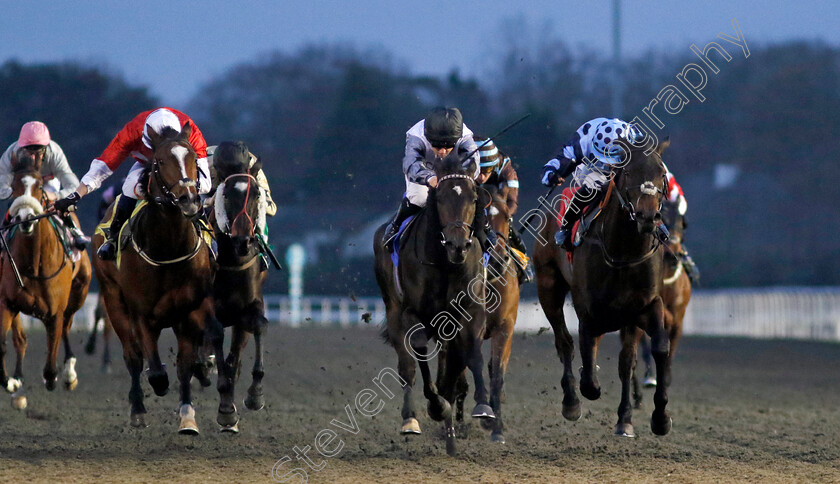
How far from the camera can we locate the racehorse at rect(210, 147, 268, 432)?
313 inches

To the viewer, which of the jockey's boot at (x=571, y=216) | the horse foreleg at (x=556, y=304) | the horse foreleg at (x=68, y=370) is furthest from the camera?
the horse foreleg at (x=68, y=370)

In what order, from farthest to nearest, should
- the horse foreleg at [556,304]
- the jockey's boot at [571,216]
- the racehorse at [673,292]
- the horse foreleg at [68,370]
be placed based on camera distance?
the horse foreleg at [68,370] < the racehorse at [673,292] < the horse foreleg at [556,304] < the jockey's boot at [571,216]

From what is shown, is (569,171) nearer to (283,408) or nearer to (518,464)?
(518,464)

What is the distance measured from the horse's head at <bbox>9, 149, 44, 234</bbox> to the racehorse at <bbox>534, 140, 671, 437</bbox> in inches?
181

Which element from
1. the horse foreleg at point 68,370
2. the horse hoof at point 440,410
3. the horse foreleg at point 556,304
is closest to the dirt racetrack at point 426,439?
the horse foreleg at point 68,370

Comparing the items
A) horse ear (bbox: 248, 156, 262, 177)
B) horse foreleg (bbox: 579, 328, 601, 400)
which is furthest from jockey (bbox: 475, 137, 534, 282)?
horse ear (bbox: 248, 156, 262, 177)

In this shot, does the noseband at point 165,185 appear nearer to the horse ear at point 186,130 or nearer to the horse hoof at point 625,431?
the horse ear at point 186,130

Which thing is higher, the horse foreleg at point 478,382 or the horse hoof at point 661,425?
the horse foreleg at point 478,382

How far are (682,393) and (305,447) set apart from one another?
616 centimetres

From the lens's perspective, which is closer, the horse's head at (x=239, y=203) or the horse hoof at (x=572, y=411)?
the horse's head at (x=239, y=203)

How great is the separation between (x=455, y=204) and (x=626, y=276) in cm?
159

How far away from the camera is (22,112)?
35062 mm

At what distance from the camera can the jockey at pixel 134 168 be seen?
8.32 m

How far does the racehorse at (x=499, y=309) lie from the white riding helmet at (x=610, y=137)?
2.78 feet
